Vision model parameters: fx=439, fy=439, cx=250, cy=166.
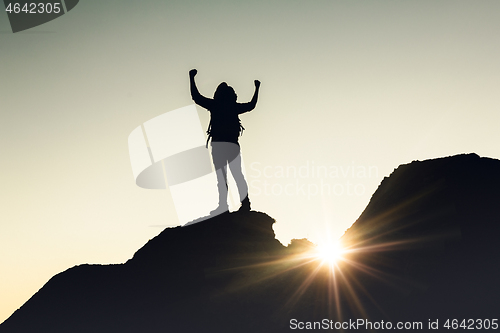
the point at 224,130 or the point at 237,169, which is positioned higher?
the point at 224,130

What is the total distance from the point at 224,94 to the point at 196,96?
834mm

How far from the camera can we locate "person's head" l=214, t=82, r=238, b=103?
12992mm

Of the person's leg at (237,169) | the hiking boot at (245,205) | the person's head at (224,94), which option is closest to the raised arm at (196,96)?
the person's head at (224,94)

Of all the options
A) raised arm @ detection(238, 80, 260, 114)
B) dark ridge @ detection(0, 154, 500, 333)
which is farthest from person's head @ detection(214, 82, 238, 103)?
dark ridge @ detection(0, 154, 500, 333)

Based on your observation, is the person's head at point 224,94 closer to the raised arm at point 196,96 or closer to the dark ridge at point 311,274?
the raised arm at point 196,96

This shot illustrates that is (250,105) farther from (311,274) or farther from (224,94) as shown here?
(311,274)

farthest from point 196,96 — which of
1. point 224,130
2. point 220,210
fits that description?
point 220,210

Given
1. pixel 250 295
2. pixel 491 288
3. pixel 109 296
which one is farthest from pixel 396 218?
pixel 109 296

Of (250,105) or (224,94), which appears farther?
(250,105)

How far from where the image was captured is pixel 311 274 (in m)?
12.0

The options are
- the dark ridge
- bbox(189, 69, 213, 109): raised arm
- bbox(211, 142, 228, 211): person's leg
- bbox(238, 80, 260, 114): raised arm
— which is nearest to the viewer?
the dark ridge

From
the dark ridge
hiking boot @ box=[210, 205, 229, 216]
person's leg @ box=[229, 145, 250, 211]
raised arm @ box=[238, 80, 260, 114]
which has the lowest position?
the dark ridge

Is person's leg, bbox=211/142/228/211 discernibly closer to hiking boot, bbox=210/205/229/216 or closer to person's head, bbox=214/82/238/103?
hiking boot, bbox=210/205/229/216

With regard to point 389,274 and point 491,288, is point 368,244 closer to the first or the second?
point 389,274
